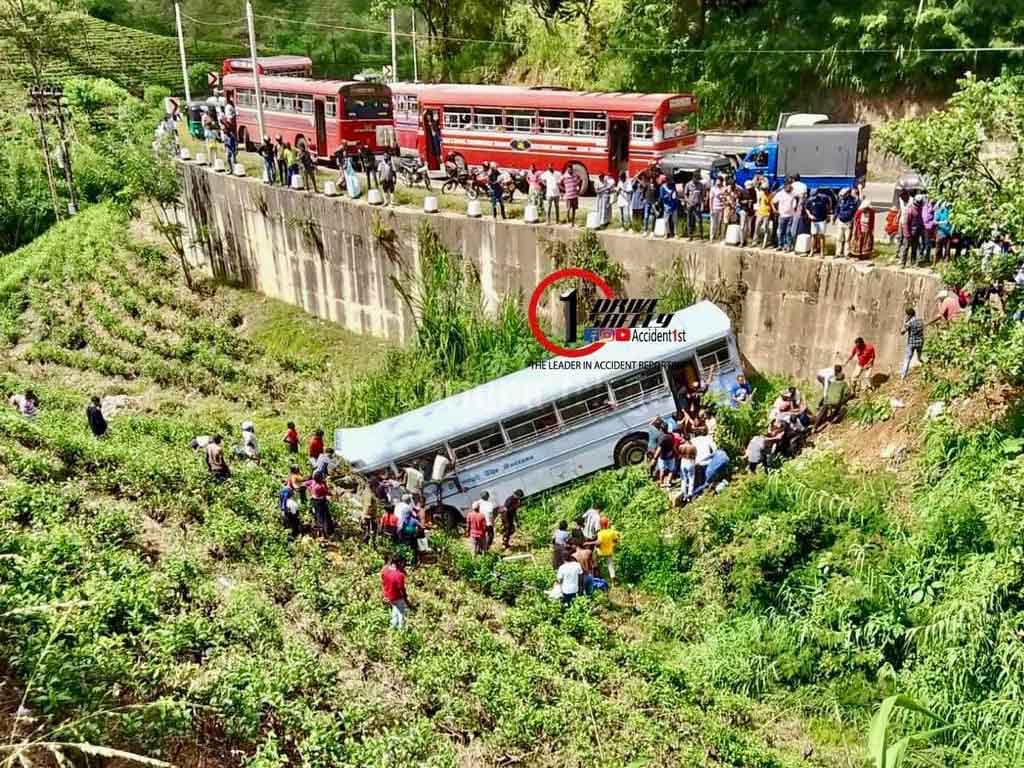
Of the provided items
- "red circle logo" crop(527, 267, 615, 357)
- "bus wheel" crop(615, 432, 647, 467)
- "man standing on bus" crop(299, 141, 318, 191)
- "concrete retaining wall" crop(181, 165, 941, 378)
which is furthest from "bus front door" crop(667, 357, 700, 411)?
"man standing on bus" crop(299, 141, 318, 191)

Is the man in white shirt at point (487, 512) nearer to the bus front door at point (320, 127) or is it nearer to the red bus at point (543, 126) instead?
the red bus at point (543, 126)

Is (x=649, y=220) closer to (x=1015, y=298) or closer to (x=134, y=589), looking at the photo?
(x=1015, y=298)

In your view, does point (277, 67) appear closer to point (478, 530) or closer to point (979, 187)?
point (478, 530)

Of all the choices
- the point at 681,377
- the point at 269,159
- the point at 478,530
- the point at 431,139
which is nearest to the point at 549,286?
the point at 681,377

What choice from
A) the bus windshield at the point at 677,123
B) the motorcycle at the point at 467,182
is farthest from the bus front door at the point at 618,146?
the motorcycle at the point at 467,182

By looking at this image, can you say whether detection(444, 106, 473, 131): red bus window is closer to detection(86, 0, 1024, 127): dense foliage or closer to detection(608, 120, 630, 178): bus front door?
detection(608, 120, 630, 178): bus front door
